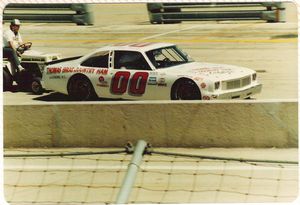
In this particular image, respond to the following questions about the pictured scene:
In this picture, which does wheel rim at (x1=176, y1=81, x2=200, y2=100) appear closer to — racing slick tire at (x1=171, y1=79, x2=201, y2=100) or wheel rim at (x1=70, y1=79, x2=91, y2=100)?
racing slick tire at (x1=171, y1=79, x2=201, y2=100)

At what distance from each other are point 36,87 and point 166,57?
3293 millimetres

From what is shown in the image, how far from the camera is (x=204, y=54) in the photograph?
17875 mm

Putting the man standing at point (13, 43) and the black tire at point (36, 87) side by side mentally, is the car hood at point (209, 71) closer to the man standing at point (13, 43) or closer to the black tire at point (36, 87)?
the black tire at point (36, 87)

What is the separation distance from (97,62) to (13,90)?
2.69 m

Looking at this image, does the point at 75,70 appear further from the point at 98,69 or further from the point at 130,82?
the point at 130,82

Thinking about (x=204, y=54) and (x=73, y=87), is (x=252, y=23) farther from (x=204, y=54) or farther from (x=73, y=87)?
(x=73, y=87)

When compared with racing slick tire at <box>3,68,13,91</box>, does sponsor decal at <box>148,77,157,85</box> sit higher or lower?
higher

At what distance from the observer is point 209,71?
11.5m

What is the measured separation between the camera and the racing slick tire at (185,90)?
11.1 metres

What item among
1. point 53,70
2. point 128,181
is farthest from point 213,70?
point 128,181

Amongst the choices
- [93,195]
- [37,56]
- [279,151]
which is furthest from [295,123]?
[37,56]

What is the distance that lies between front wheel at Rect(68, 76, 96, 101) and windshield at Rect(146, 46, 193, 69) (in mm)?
1394

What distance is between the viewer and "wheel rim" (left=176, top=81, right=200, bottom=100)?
11.1 metres

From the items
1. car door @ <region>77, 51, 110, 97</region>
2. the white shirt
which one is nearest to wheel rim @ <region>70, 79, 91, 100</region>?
car door @ <region>77, 51, 110, 97</region>
